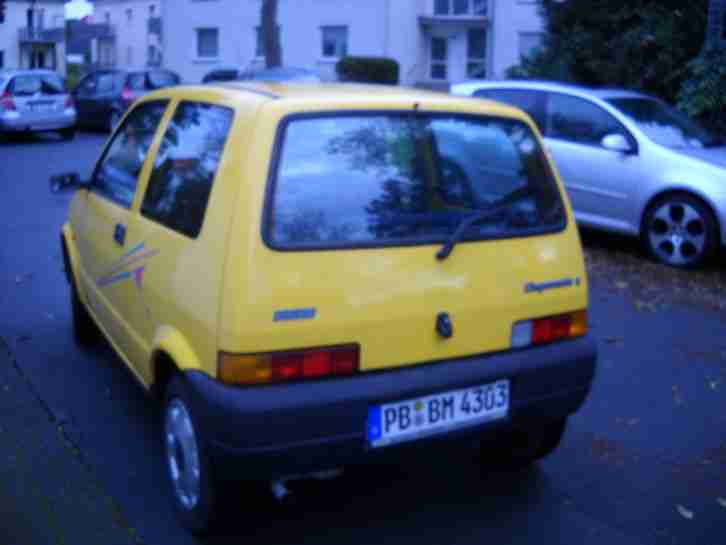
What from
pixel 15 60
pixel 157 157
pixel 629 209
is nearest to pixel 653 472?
pixel 157 157

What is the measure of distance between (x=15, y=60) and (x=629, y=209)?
6261 centimetres

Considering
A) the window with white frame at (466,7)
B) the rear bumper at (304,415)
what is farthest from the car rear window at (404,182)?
the window with white frame at (466,7)

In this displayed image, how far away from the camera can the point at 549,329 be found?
3.82 metres

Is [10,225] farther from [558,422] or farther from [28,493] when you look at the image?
[558,422]

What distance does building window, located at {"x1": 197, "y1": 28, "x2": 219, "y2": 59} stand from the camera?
40.5m

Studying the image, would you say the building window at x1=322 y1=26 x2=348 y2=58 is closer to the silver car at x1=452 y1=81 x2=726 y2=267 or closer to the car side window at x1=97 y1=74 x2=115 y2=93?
the car side window at x1=97 y1=74 x2=115 y2=93

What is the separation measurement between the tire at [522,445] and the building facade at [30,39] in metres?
63.3

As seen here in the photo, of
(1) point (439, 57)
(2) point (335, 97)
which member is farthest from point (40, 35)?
(2) point (335, 97)

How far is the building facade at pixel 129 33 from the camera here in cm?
4885

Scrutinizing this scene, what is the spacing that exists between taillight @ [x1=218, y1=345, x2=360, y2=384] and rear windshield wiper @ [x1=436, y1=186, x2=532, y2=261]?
517 millimetres

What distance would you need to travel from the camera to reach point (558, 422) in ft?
13.8

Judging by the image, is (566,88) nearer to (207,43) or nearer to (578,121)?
(578,121)

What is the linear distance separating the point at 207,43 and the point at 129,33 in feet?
41.6

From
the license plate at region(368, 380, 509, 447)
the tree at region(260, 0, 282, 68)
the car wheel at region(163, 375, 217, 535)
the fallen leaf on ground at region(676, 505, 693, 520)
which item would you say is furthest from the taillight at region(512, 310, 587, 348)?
the tree at region(260, 0, 282, 68)
